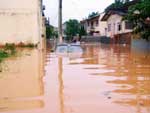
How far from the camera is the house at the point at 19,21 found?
32125 millimetres

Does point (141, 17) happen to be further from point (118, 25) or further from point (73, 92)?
point (118, 25)

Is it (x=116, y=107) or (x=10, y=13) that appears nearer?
(x=116, y=107)

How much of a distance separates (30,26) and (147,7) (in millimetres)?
8567

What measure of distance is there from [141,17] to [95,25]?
153ft

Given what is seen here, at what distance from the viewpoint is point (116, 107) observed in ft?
33.7

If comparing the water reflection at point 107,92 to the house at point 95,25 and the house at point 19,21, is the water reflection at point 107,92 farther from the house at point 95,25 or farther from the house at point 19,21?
the house at point 95,25

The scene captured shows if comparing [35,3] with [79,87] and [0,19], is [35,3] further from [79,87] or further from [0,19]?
[79,87]

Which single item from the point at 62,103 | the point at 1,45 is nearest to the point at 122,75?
the point at 62,103

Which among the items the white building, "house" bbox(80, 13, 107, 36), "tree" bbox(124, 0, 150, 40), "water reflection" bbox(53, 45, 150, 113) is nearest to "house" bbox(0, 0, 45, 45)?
"tree" bbox(124, 0, 150, 40)

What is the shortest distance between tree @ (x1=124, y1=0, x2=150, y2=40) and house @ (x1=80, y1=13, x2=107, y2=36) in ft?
118

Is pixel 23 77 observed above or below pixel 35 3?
below

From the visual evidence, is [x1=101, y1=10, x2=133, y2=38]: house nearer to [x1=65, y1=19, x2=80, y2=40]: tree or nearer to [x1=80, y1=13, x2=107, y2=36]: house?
[x1=80, y1=13, x2=107, y2=36]: house

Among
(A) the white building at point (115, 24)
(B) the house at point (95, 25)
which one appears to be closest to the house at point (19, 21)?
(A) the white building at point (115, 24)

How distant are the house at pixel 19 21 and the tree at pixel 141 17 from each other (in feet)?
22.4
